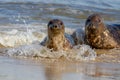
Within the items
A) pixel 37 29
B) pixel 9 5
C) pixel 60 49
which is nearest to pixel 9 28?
pixel 37 29

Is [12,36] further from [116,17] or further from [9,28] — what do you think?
[116,17]

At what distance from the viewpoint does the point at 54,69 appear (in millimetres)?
7520

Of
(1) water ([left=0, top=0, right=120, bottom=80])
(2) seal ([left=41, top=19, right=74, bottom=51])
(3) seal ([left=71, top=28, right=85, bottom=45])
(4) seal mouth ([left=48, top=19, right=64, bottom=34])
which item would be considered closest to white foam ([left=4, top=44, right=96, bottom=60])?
(1) water ([left=0, top=0, right=120, bottom=80])

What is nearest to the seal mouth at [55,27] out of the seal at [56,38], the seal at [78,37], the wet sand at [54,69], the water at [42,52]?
the seal at [56,38]

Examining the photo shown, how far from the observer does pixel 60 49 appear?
32.1 ft

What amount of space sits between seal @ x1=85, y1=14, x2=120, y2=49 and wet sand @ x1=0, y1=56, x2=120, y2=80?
8.61 feet

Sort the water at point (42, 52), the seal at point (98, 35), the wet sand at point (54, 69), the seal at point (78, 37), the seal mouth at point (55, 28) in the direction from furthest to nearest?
1. the seal at point (78, 37)
2. the seal at point (98, 35)
3. the seal mouth at point (55, 28)
4. the water at point (42, 52)
5. the wet sand at point (54, 69)

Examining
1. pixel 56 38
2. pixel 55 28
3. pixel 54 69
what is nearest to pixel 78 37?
pixel 56 38

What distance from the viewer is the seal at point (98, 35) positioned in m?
11.4

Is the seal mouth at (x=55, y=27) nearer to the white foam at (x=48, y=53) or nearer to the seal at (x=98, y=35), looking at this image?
the white foam at (x=48, y=53)

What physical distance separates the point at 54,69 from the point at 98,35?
4.22 m

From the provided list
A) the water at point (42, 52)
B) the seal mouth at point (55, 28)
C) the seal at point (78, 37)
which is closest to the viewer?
the water at point (42, 52)

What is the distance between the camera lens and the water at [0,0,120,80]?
7.01 m

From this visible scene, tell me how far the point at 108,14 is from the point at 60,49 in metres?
8.88
